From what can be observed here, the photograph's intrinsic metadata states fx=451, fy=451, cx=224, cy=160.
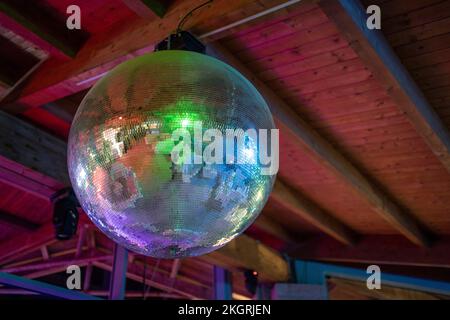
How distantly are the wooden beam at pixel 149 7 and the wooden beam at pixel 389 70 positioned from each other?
797 millimetres

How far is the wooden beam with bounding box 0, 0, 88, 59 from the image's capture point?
2.42 m

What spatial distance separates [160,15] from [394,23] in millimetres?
1328

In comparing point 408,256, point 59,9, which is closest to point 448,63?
point 59,9

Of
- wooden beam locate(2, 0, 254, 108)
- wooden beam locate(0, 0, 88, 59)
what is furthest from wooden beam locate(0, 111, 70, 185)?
wooden beam locate(0, 0, 88, 59)

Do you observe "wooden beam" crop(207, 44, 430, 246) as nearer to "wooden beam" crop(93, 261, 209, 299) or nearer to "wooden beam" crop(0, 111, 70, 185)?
"wooden beam" crop(0, 111, 70, 185)

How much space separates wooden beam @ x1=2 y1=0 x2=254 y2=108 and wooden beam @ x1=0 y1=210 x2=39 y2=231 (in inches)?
108

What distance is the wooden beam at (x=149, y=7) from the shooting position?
7.29ft

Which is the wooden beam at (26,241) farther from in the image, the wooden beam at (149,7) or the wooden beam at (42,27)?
the wooden beam at (149,7)

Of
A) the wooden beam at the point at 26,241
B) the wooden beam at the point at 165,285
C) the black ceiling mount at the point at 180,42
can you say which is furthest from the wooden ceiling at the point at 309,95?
the wooden beam at the point at 165,285

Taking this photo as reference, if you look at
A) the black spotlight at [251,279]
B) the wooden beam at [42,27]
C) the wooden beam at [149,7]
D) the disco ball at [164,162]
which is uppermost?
the wooden beam at [42,27]

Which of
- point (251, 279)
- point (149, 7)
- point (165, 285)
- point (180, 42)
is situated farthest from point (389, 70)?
point (165, 285)

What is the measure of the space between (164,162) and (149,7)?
1554 millimetres

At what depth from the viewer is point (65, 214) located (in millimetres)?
3512

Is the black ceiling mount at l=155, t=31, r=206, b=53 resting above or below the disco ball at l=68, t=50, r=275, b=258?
above
